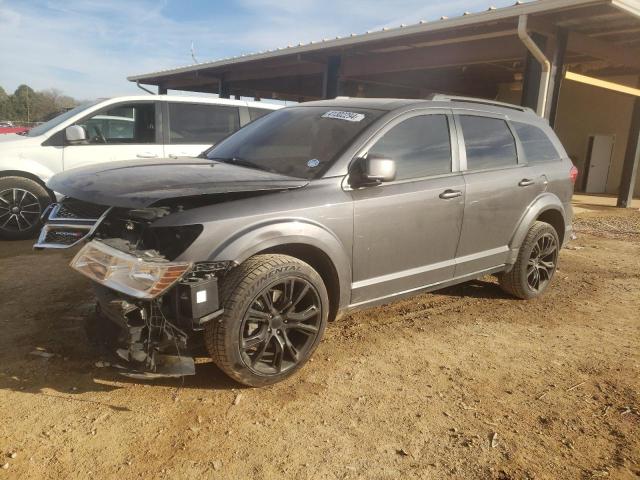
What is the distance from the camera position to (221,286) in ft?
8.80

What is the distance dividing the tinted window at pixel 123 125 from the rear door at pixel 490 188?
4.46 metres

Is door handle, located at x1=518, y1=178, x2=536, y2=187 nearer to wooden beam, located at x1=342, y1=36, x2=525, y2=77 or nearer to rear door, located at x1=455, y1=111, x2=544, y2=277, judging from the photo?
rear door, located at x1=455, y1=111, x2=544, y2=277

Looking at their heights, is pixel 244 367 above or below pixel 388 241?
below

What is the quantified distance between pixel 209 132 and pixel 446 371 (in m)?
5.14

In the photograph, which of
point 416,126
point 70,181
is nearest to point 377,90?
point 416,126

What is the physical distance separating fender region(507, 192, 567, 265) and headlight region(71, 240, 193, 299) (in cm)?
309

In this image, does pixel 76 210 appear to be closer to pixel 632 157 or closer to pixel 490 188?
pixel 490 188

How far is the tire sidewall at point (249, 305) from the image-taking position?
2660 millimetres

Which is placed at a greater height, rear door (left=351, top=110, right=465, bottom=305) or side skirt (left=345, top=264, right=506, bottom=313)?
rear door (left=351, top=110, right=465, bottom=305)

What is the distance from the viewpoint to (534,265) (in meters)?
4.76

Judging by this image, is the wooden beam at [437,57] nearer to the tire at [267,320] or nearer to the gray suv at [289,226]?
the gray suv at [289,226]

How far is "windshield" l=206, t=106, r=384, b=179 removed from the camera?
334cm

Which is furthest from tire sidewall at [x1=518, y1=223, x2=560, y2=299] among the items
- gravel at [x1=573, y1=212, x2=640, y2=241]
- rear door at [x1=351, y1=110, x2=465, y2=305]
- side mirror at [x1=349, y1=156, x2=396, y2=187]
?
gravel at [x1=573, y1=212, x2=640, y2=241]

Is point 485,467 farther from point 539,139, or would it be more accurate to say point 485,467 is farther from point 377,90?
point 377,90
